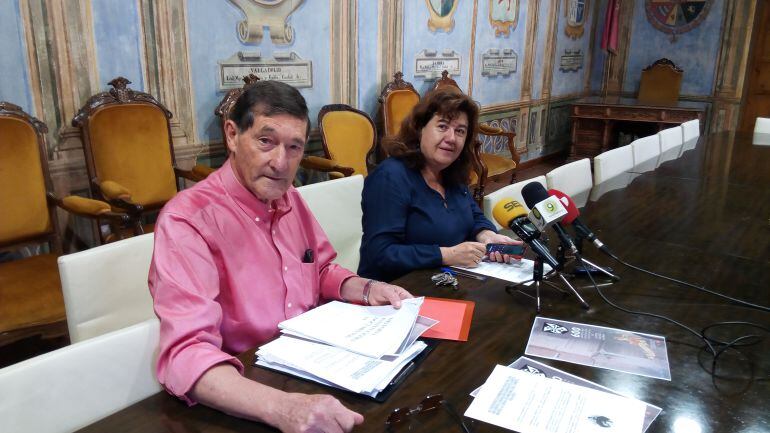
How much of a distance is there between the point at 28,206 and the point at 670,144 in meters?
4.01

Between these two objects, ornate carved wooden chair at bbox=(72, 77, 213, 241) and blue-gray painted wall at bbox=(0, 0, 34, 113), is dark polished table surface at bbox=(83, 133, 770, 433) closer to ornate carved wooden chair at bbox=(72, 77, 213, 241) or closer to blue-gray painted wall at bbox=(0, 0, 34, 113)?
ornate carved wooden chair at bbox=(72, 77, 213, 241)

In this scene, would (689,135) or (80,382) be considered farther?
(689,135)

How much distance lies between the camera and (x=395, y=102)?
4207mm

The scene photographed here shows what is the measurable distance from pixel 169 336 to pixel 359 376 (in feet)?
1.14

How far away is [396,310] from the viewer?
1.33 meters

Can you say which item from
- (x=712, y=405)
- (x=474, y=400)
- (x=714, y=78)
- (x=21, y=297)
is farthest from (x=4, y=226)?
(x=714, y=78)

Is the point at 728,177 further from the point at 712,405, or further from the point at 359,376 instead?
the point at 359,376

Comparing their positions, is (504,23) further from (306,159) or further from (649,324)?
(649,324)

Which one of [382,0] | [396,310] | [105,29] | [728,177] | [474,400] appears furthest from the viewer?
[382,0]

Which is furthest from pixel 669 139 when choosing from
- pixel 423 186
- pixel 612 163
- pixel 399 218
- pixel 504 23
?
pixel 399 218

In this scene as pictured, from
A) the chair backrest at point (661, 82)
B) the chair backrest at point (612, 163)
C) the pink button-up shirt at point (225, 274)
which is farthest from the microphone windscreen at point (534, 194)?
the chair backrest at point (661, 82)

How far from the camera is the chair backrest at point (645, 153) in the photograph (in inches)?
135

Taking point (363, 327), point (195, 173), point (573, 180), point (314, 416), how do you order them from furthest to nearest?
point (195, 173) → point (573, 180) → point (363, 327) → point (314, 416)

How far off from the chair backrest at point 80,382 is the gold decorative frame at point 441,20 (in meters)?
4.10
